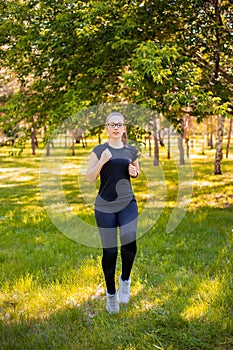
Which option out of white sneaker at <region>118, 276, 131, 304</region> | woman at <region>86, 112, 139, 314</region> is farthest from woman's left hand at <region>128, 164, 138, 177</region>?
white sneaker at <region>118, 276, 131, 304</region>

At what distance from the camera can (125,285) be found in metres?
4.62

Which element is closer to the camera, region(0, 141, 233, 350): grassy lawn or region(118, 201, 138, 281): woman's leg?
region(0, 141, 233, 350): grassy lawn

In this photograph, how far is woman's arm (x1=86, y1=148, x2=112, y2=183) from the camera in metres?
4.05

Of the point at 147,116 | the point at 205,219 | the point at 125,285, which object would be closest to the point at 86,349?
the point at 125,285

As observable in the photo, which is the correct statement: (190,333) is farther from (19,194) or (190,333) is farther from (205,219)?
(19,194)

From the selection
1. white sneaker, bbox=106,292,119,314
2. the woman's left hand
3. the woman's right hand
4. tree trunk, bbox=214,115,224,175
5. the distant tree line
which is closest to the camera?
the woman's right hand

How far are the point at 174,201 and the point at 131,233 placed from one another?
8.98 meters

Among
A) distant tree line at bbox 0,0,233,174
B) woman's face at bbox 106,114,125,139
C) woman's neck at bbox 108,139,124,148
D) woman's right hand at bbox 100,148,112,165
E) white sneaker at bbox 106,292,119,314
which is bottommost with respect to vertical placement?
white sneaker at bbox 106,292,119,314

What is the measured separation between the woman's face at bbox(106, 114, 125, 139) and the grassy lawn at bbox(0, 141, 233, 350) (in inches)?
79.1

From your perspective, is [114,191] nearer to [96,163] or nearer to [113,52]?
[96,163]

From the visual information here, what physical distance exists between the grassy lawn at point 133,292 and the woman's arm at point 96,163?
5.23 ft

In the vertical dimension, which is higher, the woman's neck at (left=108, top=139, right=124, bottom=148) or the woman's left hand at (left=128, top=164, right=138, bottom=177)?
the woman's neck at (left=108, top=139, right=124, bottom=148)

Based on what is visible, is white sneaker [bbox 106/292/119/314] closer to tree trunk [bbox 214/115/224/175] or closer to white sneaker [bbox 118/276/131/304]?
white sneaker [bbox 118/276/131/304]

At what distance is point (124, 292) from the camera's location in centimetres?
466
